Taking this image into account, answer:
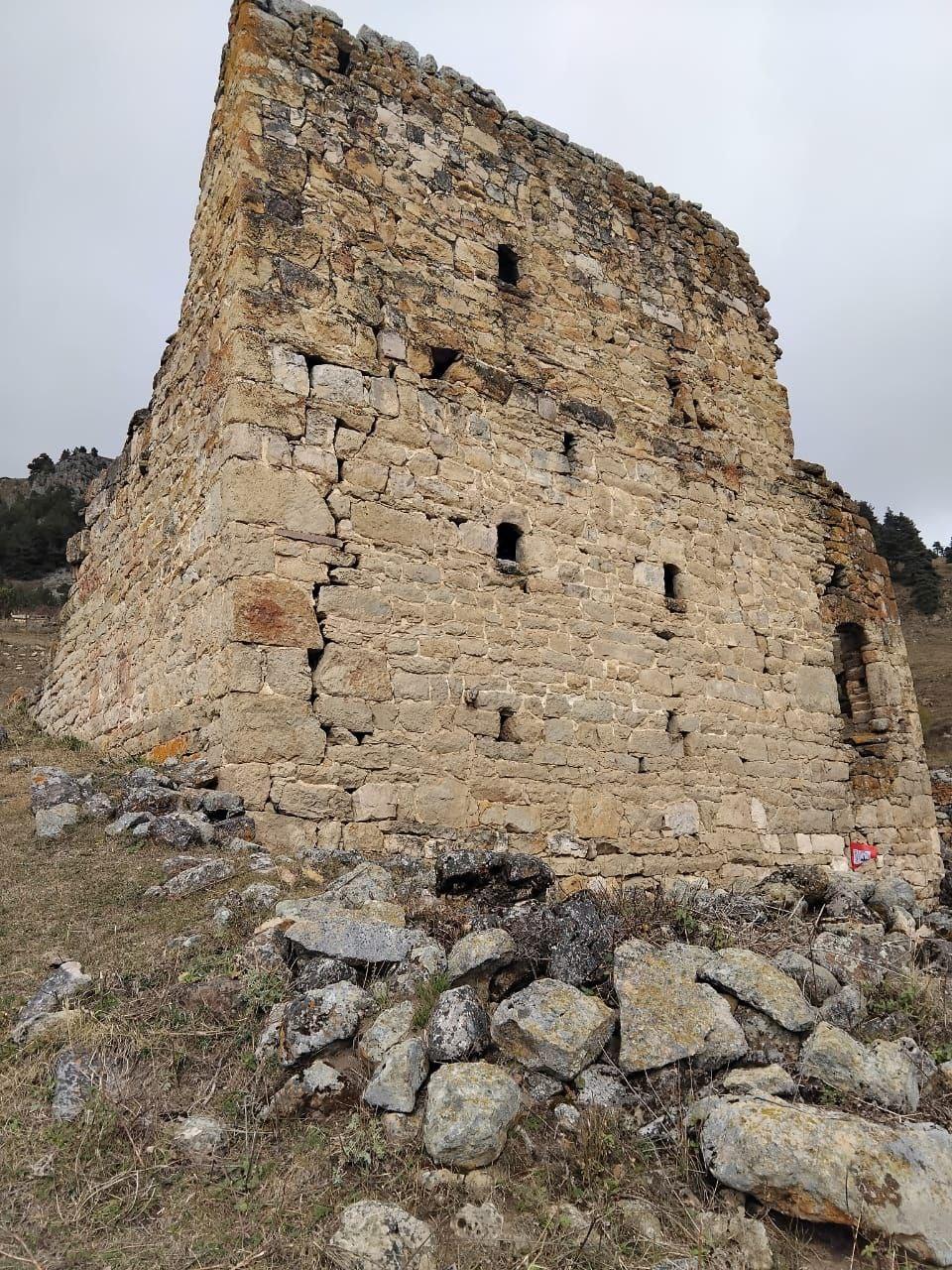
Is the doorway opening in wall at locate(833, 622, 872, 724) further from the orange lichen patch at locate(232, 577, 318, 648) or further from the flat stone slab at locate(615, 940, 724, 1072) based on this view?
the flat stone slab at locate(615, 940, 724, 1072)

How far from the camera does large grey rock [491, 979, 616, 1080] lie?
121 inches

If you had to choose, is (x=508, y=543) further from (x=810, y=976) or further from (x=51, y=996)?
(x=51, y=996)

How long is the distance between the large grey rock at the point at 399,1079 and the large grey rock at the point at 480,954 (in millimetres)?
464

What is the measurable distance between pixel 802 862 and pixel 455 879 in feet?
16.5

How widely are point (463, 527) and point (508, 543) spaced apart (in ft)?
1.79

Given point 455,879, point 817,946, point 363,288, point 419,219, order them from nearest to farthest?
point 817,946 < point 455,879 < point 363,288 < point 419,219

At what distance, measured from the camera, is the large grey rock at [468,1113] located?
8.88ft

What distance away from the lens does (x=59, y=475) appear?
39.1 metres

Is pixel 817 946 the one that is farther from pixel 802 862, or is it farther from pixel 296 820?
pixel 802 862

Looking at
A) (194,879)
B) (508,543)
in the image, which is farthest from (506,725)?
(194,879)

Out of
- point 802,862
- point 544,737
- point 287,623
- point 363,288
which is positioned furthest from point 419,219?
point 802,862

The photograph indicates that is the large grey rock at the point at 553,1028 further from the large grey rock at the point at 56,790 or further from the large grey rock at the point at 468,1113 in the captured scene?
the large grey rock at the point at 56,790

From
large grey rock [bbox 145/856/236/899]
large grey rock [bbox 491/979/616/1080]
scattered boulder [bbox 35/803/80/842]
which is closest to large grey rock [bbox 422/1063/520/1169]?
large grey rock [bbox 491/979/616/1080]

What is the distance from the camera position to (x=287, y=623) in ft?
18.9
